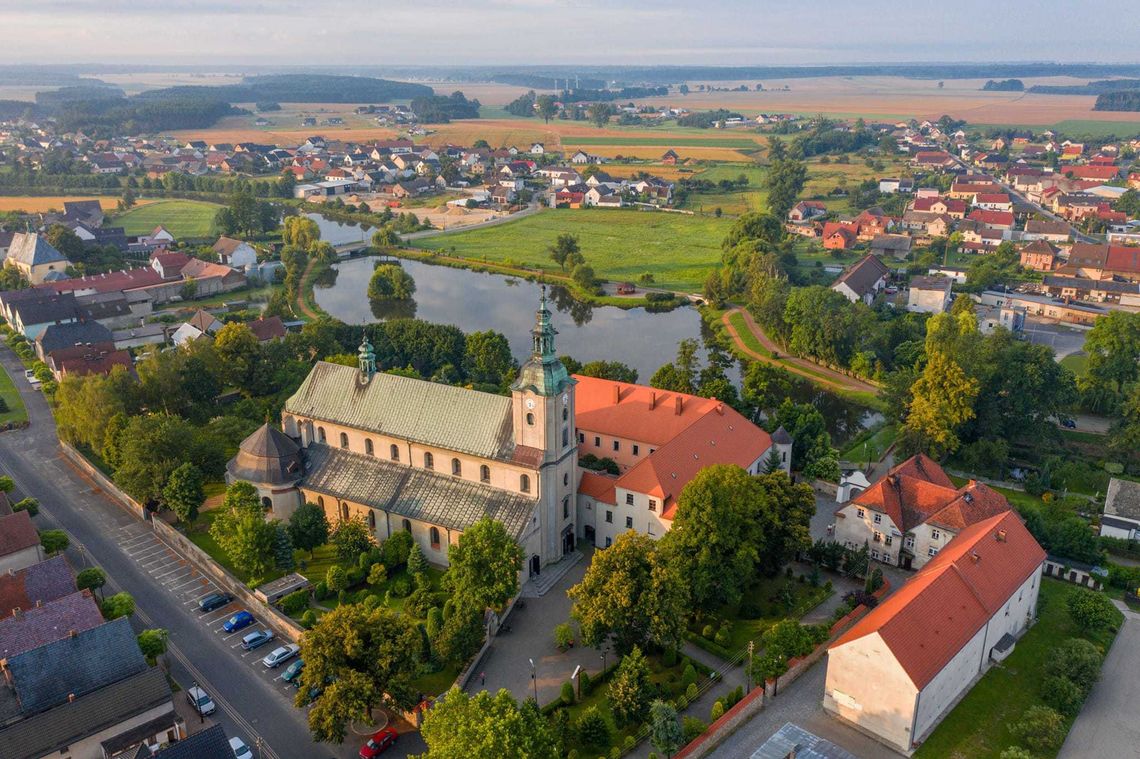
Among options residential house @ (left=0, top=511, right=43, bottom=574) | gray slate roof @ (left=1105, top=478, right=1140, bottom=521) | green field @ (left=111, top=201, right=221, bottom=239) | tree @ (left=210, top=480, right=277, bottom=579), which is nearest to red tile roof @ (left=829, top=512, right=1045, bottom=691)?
gray slate roof @ (left=1105, top=478, right=1140, bottom=521)

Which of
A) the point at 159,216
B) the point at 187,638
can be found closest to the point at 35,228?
the point at 159,216

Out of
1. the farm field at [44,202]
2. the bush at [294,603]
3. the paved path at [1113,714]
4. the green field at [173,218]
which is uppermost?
the farm field at [44,202]

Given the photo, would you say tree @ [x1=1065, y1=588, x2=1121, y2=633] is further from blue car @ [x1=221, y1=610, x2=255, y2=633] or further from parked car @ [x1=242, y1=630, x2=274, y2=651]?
blue car @ [x1=221, y1=610, x2=255, y2=633]

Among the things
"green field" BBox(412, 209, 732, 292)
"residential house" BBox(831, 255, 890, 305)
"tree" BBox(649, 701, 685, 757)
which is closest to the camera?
"tree" BBox(649, 701, 685, 757)

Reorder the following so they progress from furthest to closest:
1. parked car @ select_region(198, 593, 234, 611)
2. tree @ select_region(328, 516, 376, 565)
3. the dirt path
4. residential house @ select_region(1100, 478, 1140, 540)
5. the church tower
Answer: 1. the dirt path
2. residential house @ select_region(1100, 478, 1140, 540)
3. tree @ select_region(328, 516, 376, 565)
4. the church tower
5. parked car @ select_region(198, 593, 234, 611)

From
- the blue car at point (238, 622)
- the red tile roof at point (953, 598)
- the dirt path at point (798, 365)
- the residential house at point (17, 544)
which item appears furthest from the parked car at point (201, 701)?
the dirt path at point (798, 365)

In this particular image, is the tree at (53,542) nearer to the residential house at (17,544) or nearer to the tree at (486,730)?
the residential house at (17,544)

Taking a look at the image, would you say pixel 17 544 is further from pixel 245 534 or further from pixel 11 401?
pixel 11 401
